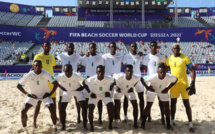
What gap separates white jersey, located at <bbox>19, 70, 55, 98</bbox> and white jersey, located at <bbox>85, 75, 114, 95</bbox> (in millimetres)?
962

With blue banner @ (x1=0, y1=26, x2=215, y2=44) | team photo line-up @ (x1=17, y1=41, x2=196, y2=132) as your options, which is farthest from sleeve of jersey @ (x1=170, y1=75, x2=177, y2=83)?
blue banner @ (x1=0, y1=26, x2=215, y2=44)

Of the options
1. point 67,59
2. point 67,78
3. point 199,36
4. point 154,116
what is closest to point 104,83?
point 67,78

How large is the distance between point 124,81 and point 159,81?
887 millimetres

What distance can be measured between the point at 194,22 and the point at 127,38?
14.4 meters

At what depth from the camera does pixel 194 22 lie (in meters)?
33.2

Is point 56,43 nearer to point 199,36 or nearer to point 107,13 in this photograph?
point 107,13

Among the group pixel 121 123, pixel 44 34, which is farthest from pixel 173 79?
pixel 44 34

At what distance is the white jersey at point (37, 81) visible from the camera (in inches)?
181

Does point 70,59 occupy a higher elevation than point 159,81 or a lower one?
higher

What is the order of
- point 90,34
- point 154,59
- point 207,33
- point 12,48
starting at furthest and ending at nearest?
point 207,33
point 90,34
point 12,48
point 154,59

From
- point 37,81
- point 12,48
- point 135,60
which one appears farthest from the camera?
point 12,48

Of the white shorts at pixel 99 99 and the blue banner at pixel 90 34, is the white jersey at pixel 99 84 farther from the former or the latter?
the blue banner at pixel 90 34

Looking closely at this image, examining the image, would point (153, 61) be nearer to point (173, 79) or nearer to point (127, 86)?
point (173, 79)

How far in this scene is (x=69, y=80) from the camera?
479 cm
